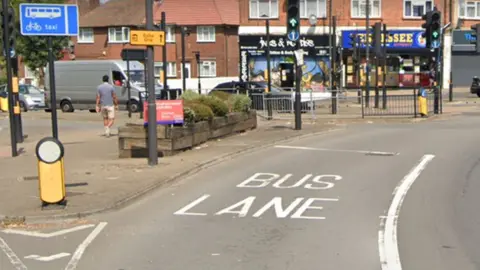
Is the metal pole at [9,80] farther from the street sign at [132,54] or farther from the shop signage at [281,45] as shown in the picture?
the shop signage at [281,45]

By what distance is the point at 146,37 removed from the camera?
12453mm

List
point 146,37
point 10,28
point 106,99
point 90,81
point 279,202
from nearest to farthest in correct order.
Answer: point 279,202, point 146,37, point 10,28, point 106,99, point 90,81

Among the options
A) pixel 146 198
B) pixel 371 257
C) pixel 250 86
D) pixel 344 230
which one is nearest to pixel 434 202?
pixel 344 230

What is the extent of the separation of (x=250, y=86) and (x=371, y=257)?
26.1 m

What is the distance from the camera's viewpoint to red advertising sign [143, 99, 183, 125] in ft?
46.3

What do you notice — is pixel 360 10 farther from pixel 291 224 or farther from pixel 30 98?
pixel 291 224

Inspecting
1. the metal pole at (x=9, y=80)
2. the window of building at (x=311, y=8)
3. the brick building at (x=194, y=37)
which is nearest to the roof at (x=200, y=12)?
the brick building at (x=194, y=37)

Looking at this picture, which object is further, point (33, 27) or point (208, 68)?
point (208, 68)

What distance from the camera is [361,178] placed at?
38.9ft

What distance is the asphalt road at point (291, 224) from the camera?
662 cm

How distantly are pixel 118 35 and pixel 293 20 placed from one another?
35.9 meters

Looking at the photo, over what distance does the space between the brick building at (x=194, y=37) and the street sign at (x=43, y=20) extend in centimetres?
3845


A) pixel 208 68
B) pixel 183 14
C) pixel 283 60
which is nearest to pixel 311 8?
pixel 283 60

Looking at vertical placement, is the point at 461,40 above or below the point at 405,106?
above
